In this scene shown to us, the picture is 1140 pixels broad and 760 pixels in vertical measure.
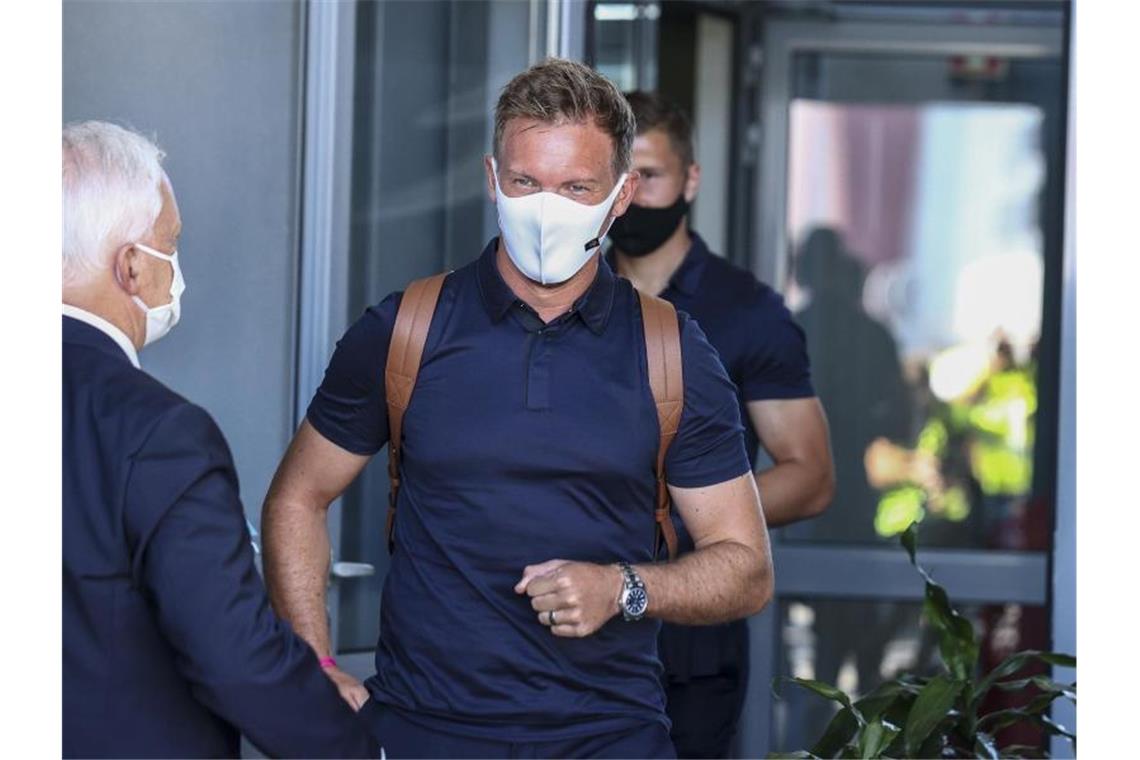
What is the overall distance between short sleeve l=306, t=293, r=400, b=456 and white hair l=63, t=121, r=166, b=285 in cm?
52

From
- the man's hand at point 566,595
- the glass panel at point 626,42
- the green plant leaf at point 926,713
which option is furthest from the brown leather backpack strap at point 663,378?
the glass panel at point 626,42

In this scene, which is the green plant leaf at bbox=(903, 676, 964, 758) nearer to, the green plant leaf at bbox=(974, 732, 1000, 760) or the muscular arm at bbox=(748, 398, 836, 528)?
the green plant leaf at bbox=(974, 732, 1000, 760)

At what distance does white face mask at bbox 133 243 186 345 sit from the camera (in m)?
2.14

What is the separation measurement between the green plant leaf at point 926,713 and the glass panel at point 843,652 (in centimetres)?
321

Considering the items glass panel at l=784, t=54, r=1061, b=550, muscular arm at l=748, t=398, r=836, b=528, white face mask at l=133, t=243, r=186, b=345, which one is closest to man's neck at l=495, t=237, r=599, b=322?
white face mask at l=133, t=243, r=186, b=345

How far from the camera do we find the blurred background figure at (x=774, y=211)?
3338 mm

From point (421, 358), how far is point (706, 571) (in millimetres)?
487

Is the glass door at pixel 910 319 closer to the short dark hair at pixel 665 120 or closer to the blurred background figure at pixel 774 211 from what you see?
the blurred background figure at pixel 774 211

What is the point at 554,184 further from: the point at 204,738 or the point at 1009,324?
the point at 1009,324

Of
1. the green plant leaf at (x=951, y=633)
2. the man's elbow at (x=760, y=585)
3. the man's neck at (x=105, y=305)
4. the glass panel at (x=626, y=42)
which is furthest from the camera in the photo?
the glass panel at (x=626, y=42)

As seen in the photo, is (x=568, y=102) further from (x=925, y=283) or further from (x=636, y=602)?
(x=925, y=283)

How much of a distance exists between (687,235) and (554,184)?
120 centimetres
